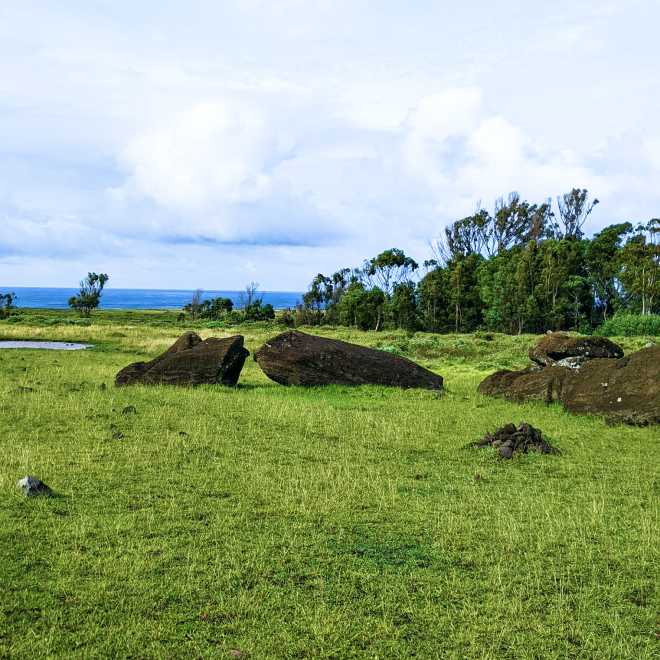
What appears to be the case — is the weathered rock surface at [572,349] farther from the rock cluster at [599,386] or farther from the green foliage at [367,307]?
the green foliage at [367,307]

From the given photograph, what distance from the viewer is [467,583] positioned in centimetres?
888

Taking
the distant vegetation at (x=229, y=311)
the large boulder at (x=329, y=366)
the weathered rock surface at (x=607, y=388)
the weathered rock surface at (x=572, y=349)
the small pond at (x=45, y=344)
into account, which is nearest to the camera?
the weathered rock surface at (x=607, y=388)

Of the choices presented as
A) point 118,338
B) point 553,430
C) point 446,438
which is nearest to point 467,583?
point 446,438

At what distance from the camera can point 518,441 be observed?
17.4 m

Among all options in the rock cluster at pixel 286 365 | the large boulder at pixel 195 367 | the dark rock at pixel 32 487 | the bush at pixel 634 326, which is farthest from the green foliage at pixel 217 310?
the dark rock at pixel 32 487

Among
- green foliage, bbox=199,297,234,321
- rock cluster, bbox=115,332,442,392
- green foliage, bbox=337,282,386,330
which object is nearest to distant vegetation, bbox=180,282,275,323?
green foliage, bbox=199,297,234,321

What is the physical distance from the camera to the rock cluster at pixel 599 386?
21875 mm

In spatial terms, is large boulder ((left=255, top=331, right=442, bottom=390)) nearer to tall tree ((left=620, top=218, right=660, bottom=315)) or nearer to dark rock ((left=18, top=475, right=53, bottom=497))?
dark rock ((left=18, top=475, right=53, bottom=497))

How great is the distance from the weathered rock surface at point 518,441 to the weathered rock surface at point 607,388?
5.87m

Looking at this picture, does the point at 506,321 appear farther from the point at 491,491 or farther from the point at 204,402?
the point at 491,491

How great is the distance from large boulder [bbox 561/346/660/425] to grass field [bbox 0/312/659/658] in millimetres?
1443

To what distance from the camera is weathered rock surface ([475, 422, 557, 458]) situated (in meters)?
17.1

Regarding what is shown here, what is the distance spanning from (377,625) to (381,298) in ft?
298

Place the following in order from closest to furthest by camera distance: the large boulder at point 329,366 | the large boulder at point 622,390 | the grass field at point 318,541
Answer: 1. the grass field at point 318,541
2. the large boulder at point 622,390
3. the large boulder at point 329,366
